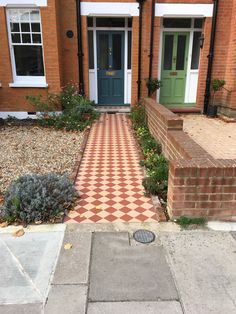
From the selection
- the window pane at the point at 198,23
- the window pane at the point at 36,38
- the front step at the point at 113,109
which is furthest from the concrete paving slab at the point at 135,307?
the window pane at the point at 198,23

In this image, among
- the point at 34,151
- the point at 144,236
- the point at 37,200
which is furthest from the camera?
the point at 34,151

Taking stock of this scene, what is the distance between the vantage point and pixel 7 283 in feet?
8.58

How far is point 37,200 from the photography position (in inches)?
143

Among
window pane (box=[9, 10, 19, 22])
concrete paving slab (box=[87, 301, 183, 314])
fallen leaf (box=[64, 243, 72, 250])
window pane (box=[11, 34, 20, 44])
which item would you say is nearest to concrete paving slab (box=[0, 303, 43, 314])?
concrete paving slab (box=[87, 301, 183, 314])

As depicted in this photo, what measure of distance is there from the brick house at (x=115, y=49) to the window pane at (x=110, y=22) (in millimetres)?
29

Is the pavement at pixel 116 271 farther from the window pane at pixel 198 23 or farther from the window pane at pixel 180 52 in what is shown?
the window pane at pixel 198 23

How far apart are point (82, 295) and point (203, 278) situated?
1094 mm

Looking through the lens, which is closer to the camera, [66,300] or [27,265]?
[66,300]

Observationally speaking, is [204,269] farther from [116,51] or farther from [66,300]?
[116,51]

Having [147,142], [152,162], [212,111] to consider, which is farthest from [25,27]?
[212,111]

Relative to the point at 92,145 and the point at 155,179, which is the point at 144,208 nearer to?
the point at 155,179

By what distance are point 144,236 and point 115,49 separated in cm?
788

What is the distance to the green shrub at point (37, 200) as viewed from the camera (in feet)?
11.8

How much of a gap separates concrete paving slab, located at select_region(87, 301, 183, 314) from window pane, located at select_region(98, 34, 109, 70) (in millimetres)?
8639
